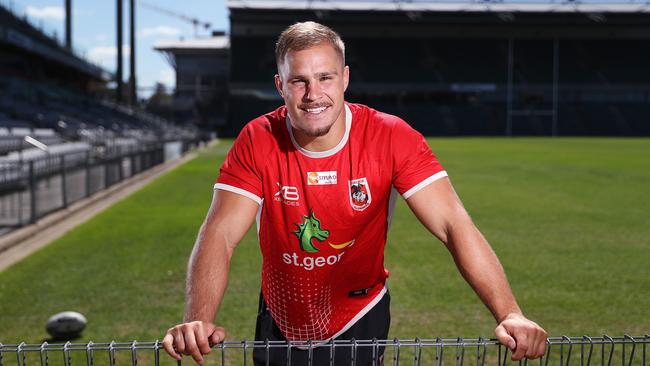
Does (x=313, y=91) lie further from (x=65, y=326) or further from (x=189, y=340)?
(x=65, y=326)

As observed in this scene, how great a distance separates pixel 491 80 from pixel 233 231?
6963 cm

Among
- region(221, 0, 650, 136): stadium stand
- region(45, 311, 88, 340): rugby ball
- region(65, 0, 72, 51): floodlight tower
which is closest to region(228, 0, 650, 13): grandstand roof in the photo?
region(221, 0, 650, 136): stadium stand

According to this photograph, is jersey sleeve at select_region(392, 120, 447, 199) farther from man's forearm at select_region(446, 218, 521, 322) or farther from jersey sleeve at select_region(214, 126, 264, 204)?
jersey sleeve at select_region(214, 126, 264, 204)

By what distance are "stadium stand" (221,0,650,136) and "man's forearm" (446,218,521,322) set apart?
65.3 metres

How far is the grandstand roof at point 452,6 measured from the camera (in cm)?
6838

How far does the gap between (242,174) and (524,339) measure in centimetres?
130

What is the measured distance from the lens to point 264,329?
3588 millimetres

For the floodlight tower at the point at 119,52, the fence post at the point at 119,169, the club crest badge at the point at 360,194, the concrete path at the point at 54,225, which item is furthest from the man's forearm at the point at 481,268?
the floodlight tower at the point at 119,52

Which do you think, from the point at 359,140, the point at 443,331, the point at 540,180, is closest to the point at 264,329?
the point at 359,140

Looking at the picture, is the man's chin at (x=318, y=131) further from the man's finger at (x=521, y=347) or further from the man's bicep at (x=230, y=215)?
the man's finger at (x=521, y=347)

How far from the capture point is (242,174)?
3.06 m

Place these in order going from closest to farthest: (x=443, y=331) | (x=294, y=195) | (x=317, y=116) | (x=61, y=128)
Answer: (x=317, y=116), (x=294, y=195), (x=443, y=331), (x=61, y=128)

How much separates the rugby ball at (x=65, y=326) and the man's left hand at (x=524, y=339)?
473 centimetres

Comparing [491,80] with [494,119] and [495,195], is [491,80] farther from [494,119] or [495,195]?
[495,195]
